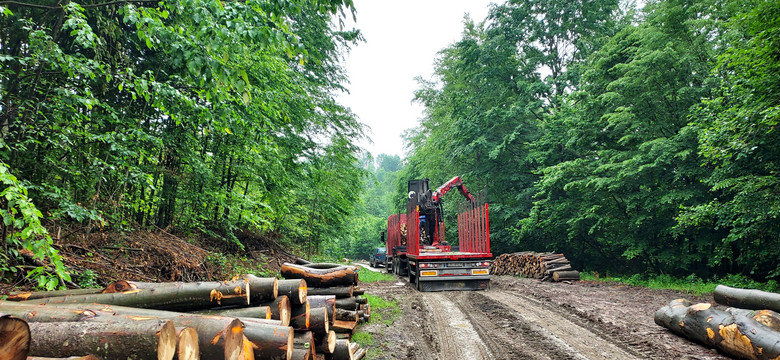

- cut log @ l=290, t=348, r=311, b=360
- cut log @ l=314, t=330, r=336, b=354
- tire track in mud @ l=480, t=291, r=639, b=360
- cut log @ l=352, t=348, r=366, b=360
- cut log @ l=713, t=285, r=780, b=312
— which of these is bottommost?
tire track in mud @ l=480, t=291, r=639, b=360

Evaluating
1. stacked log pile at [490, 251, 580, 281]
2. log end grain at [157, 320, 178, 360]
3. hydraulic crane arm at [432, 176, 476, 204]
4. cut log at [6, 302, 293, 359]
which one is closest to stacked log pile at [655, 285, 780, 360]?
cut log at [6, 302, 293, 359]

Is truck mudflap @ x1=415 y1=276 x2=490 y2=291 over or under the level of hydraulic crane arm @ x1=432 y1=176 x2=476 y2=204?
under

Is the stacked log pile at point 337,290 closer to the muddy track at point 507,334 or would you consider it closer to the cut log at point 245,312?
the muddy track at point 507,334

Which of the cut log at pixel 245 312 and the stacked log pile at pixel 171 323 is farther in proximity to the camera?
the cut log at pixel 245 312

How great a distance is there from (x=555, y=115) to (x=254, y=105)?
46.2 ft

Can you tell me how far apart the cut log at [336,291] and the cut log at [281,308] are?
6.93 ft

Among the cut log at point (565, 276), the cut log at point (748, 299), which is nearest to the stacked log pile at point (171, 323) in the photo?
the cut log at point (748, 299)

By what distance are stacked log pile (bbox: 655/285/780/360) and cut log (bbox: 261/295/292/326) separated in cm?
Answer: 505

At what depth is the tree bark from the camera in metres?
1.67

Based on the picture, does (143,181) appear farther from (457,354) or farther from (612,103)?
(612,103)

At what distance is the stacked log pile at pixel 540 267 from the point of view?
44.5ft

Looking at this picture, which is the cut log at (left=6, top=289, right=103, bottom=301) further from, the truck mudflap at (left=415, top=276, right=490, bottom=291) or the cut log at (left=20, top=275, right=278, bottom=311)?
the truck mudflap at (left=415, top=276, right=490, bottom=291)

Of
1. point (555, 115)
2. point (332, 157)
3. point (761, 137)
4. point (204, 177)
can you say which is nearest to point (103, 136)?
point (204, 177)

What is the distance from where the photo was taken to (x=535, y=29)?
20641mm
